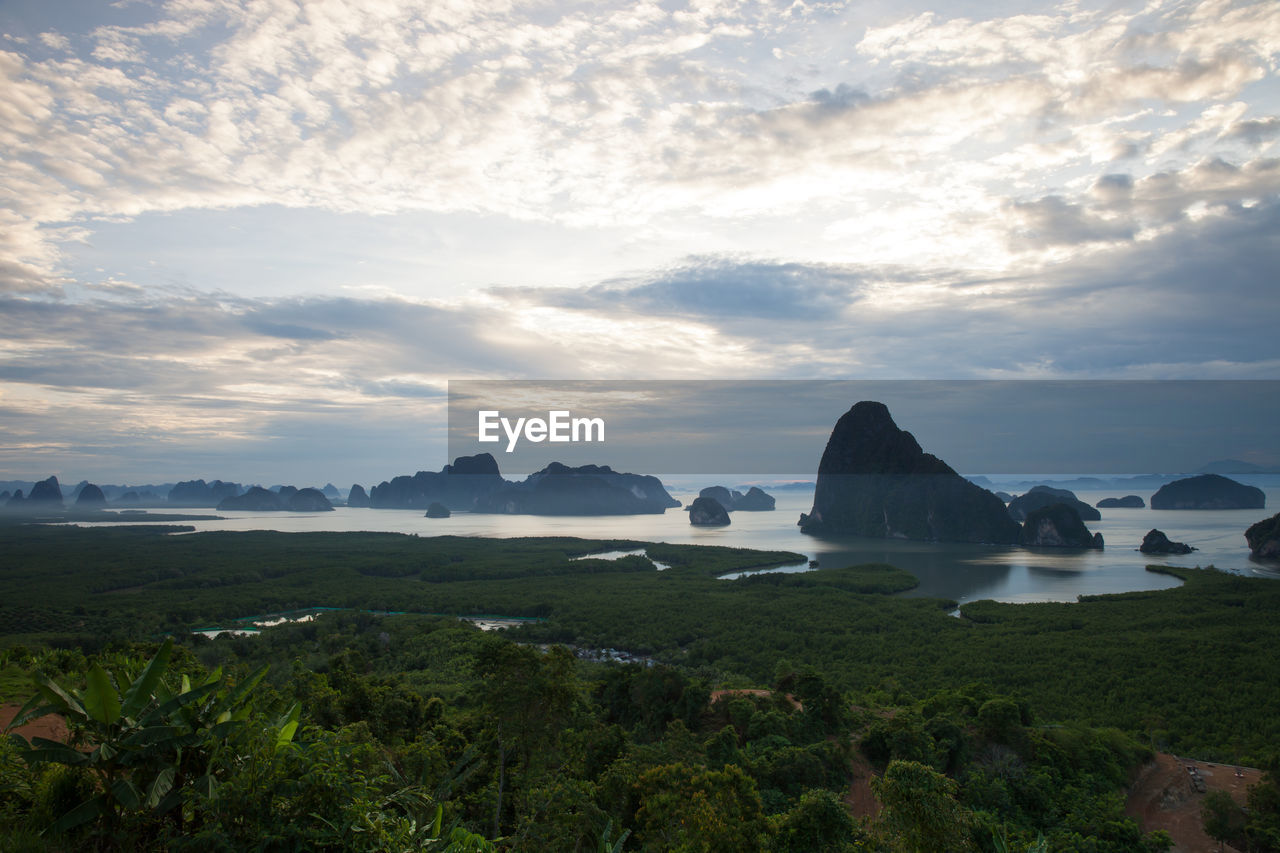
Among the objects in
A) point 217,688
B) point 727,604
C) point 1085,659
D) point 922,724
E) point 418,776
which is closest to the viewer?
point 217,688

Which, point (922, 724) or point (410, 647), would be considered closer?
point (922, 724)

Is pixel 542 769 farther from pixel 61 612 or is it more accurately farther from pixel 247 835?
pixel 61 612

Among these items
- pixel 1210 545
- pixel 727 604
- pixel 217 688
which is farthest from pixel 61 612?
pixel 1210 545

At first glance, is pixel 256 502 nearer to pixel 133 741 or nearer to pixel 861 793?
pixel 861 793

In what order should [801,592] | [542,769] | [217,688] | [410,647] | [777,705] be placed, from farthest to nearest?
[801,592] < [410,647] < [777,705] < [542,769] < [217,688]

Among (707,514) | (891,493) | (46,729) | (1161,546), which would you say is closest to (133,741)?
(46,729)

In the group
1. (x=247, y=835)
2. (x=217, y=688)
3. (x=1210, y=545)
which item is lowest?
(x=1210, y=545)

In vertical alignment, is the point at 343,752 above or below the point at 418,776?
above
